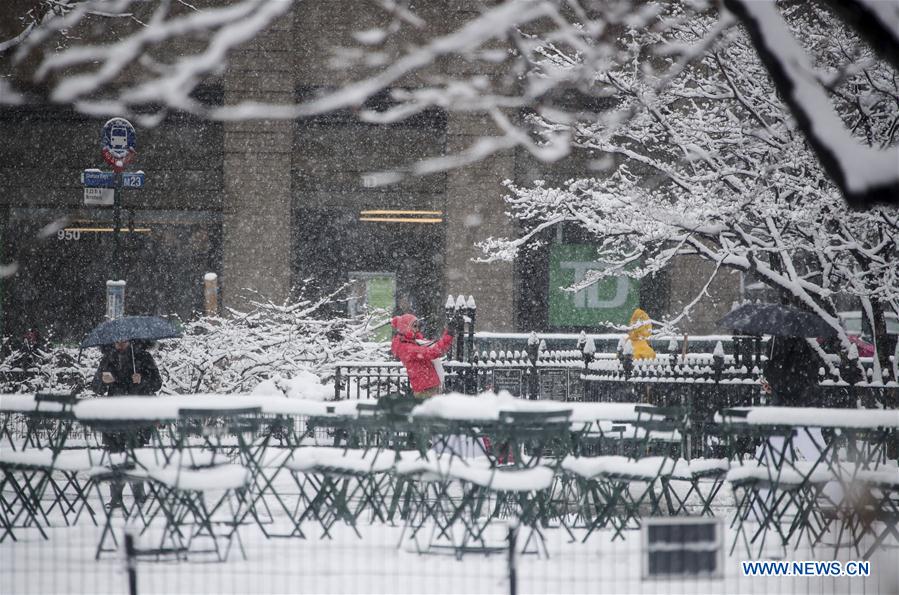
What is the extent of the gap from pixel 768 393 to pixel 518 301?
10.8 metres

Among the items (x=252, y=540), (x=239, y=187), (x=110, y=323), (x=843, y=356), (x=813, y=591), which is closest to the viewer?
(x=813, y=591)

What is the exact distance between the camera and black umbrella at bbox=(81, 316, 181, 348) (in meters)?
10.7

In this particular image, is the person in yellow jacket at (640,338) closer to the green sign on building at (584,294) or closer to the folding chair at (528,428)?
the green sign on building at (584,294)

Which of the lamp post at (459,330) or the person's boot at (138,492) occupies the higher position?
the lamp post at (459,330)

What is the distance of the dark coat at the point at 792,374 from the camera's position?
1187 centimetres

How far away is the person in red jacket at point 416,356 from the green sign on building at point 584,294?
11636 mm

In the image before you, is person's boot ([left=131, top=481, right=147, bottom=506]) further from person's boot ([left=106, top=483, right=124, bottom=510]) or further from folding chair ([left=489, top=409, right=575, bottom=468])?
folding chair ([left=489, top=409, right=575, bottom=468])

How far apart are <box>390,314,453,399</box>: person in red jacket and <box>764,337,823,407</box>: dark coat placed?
3677mm

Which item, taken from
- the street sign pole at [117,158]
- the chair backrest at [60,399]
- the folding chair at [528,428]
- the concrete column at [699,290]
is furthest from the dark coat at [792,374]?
the concrete column at [699,290]

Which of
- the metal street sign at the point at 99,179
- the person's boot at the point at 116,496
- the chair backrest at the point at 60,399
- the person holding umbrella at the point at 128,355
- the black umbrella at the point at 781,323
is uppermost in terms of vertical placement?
the metal street sign at the point at 99,179

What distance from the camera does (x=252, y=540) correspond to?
28.9ft

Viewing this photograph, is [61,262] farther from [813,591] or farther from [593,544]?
[813,591]

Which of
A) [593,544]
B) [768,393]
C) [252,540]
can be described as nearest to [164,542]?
[252,540]

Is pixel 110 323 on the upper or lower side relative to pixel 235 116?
lower
